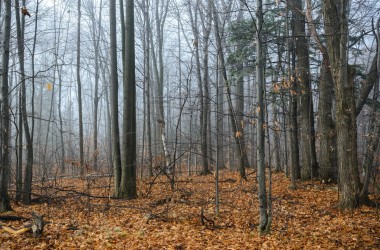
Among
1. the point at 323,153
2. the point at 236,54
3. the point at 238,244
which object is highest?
the point at 236,54

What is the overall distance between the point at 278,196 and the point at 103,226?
534cm

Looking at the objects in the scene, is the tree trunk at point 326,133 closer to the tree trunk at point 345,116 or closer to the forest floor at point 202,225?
the forest floor at point 202,225

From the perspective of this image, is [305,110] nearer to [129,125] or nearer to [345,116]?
[345,116]

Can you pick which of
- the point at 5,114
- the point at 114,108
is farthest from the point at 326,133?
the point at 5,114

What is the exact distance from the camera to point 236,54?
13.2 metres

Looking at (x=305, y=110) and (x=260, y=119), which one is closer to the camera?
(x=260, y=119)

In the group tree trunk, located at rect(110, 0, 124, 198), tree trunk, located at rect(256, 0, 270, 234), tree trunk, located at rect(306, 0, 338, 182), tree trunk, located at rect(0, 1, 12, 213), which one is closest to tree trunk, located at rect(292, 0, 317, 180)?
tree trunk, located at rect(306, 0, 338, 182)

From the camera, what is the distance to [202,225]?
6863 millimetres

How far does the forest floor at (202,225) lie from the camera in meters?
5.44

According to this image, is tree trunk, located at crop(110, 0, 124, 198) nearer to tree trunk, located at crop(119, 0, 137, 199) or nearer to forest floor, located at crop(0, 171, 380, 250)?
tree trunk, located at crop(119, 0, 137, 199)

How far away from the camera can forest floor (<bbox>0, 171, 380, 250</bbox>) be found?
544 centimetres

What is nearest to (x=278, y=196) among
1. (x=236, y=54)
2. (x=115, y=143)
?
(x=115, y=143)

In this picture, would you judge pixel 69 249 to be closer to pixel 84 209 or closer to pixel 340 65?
pixel 84 209

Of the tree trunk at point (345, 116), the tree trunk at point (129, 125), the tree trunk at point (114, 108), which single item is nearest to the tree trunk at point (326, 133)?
the tree trunk at point (345, 116)
